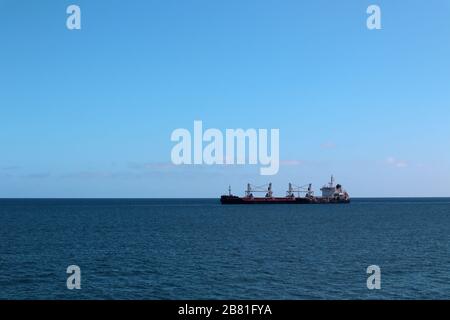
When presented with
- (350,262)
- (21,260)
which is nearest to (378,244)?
(350,262)

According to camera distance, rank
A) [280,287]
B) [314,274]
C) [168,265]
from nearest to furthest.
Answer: [280,287] → [314,274] → [168,265]

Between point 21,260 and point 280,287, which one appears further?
point 21,260

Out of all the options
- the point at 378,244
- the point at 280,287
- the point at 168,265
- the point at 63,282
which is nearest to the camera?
the point at 280,287

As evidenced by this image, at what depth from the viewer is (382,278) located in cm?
4250

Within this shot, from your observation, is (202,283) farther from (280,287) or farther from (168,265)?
(168,265)

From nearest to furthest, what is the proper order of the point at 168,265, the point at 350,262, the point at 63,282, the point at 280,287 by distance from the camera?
the point at 280,287 → the point at 63,282 → the point at 168,265 → the point at 350,262

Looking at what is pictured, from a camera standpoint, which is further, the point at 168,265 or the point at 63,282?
the point at 168,265
